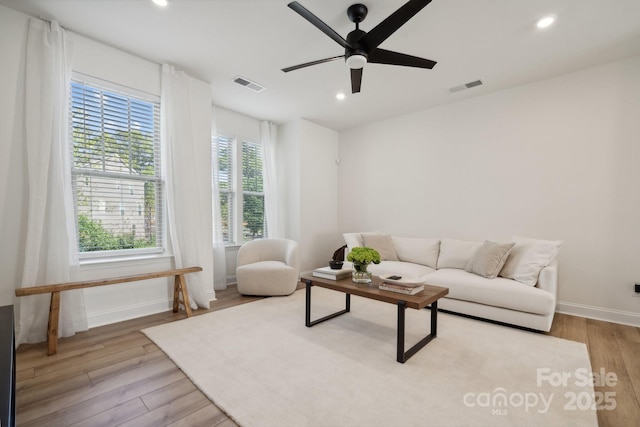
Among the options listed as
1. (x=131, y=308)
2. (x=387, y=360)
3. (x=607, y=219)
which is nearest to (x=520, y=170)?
(x=607, y=219)

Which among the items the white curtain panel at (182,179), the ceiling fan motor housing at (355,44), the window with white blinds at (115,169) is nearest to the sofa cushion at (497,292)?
the ceiling fan motor housing at (355,44)

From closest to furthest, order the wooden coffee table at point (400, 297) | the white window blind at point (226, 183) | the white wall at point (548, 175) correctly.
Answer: the wooden coffee table at point (400, 297) → the white wall at point (548, 175) → the white window blind at point (226, 183)

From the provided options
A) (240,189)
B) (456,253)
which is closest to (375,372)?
(456,253)

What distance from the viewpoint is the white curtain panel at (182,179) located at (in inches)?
131

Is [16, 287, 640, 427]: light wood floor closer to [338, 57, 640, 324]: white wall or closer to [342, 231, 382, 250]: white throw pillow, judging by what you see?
[338, 57, 640, 324]: white wall

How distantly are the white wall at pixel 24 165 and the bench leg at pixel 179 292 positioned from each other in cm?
18

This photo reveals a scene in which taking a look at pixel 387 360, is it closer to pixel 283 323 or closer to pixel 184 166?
pixel 283 323

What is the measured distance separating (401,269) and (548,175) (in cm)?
219

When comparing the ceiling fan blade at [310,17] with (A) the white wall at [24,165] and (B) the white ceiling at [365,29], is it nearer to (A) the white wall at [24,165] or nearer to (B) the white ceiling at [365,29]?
(B) the white ceiling at [365,29]

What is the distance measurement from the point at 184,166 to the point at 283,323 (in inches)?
87.5

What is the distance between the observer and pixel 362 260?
2.69 meters

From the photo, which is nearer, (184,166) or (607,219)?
(607,219)

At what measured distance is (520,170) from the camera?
12.2 ft

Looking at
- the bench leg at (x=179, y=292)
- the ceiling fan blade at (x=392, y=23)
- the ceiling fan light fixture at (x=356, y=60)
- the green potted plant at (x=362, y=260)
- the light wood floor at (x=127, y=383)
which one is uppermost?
the ceiling fan blade at (x=392, y=23)
